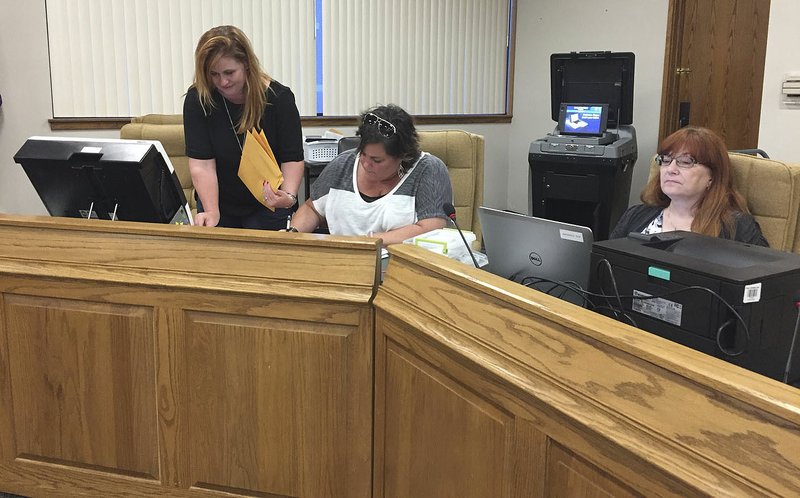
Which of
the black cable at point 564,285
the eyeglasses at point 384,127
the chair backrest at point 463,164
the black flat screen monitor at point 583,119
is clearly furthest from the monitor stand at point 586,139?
the black cable at point 564,285

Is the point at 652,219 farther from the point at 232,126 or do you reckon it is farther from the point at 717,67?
the point at 717,67

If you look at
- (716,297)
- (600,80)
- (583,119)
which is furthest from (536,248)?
(600,80)

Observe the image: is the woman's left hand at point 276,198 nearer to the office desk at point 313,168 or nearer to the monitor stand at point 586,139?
the office desk at point 313,168

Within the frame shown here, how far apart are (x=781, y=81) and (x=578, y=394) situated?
325 centimetres

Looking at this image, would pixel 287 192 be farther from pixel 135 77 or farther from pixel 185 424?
pixel 135 77

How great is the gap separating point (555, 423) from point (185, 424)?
931 millimetres

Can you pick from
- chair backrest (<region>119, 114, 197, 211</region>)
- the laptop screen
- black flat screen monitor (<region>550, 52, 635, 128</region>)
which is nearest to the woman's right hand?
the laptop screen

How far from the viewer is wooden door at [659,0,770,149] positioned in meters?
4.61

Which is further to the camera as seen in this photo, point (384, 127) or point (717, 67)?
point (717, 67)

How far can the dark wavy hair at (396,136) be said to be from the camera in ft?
7.29

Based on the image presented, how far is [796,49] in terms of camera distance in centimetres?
359

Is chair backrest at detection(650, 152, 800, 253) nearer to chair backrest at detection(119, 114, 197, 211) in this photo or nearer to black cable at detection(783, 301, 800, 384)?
black cable at detection(783, 301, 800, 384)

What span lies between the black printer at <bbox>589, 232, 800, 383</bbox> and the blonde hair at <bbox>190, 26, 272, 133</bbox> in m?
1.25

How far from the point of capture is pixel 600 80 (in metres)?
4.75
